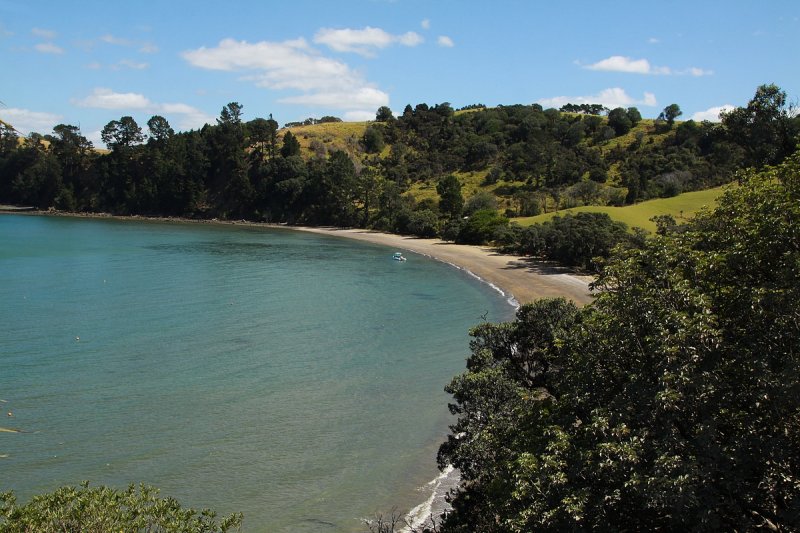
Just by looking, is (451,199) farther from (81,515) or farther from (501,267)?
(81,515)

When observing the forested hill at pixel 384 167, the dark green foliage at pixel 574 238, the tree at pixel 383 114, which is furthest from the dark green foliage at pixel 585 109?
the dark green foliage at pixel 574 238

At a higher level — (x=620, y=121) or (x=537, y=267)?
(x=620, y=121)

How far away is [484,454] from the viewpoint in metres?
16.6

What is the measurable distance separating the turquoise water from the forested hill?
47703mm

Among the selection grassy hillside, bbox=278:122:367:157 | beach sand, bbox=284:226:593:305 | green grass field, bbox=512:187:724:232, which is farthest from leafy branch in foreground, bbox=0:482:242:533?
grassy hillside, bbox=278:122:367:157

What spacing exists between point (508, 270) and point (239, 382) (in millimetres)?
43914

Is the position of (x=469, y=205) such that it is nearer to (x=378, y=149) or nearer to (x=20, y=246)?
(x=378, y=149)

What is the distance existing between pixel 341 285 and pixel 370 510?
142 feet

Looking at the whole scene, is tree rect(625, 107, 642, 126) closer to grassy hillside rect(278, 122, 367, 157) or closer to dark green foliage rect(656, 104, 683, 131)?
dark green foliage rect(656, 104, 683, 131)

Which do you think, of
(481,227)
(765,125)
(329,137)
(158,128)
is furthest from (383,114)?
(765,125)

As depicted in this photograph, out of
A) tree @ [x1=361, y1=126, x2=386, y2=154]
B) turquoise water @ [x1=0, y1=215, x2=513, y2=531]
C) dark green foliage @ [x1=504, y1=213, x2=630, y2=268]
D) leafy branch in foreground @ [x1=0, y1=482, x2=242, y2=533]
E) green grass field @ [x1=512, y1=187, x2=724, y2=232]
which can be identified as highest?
tree @ [x1=361, y1=126, x2=386, y2=154]

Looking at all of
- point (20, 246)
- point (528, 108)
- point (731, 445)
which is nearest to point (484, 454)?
point (731, 445)

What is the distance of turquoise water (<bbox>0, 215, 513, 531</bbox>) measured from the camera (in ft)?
69.9

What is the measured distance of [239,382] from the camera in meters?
31.5
